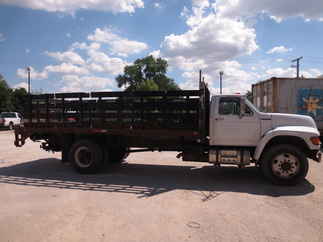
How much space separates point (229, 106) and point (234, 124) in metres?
0.47

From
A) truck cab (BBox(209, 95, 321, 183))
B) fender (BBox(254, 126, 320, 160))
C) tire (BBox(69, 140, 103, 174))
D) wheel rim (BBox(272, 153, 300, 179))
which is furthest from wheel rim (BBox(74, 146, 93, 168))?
wheel rim (BBox(272, 153, 300, 179))

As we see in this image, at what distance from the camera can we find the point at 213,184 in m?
6.04

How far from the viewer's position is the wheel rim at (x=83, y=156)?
23.2 feet

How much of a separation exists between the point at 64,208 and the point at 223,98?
439cm

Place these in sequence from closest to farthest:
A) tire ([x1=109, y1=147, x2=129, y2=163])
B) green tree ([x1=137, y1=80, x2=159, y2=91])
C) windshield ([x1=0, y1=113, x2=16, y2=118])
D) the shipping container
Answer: tire ([x1=109, y1=147, x2=129, y2=163])
the shipping container
windshield ([x1=0, y1=113, x2=16, y2=118])
green tree ([x1=137, y1=80, x2=159, y2=91])

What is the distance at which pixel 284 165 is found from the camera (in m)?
5.88

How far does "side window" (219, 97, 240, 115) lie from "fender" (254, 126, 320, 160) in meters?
0.91

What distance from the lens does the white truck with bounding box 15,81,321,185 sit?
5.91m

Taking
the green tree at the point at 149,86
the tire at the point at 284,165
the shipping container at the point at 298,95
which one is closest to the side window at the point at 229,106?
the tire at the point at 284,165

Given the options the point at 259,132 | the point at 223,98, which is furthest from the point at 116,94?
the point at 259,132

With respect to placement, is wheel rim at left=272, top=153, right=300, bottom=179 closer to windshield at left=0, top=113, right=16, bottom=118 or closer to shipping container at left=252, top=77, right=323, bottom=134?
shipping container at left=252, top=77, right=323, bottom=134

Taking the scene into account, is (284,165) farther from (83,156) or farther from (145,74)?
(145,74)

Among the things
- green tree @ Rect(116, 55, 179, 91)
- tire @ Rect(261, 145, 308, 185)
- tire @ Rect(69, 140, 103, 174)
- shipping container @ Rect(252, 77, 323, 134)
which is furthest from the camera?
green tree @ Rect(116, 55, 179, 91)

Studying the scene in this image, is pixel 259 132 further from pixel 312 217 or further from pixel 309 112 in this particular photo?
pixel 309 112
